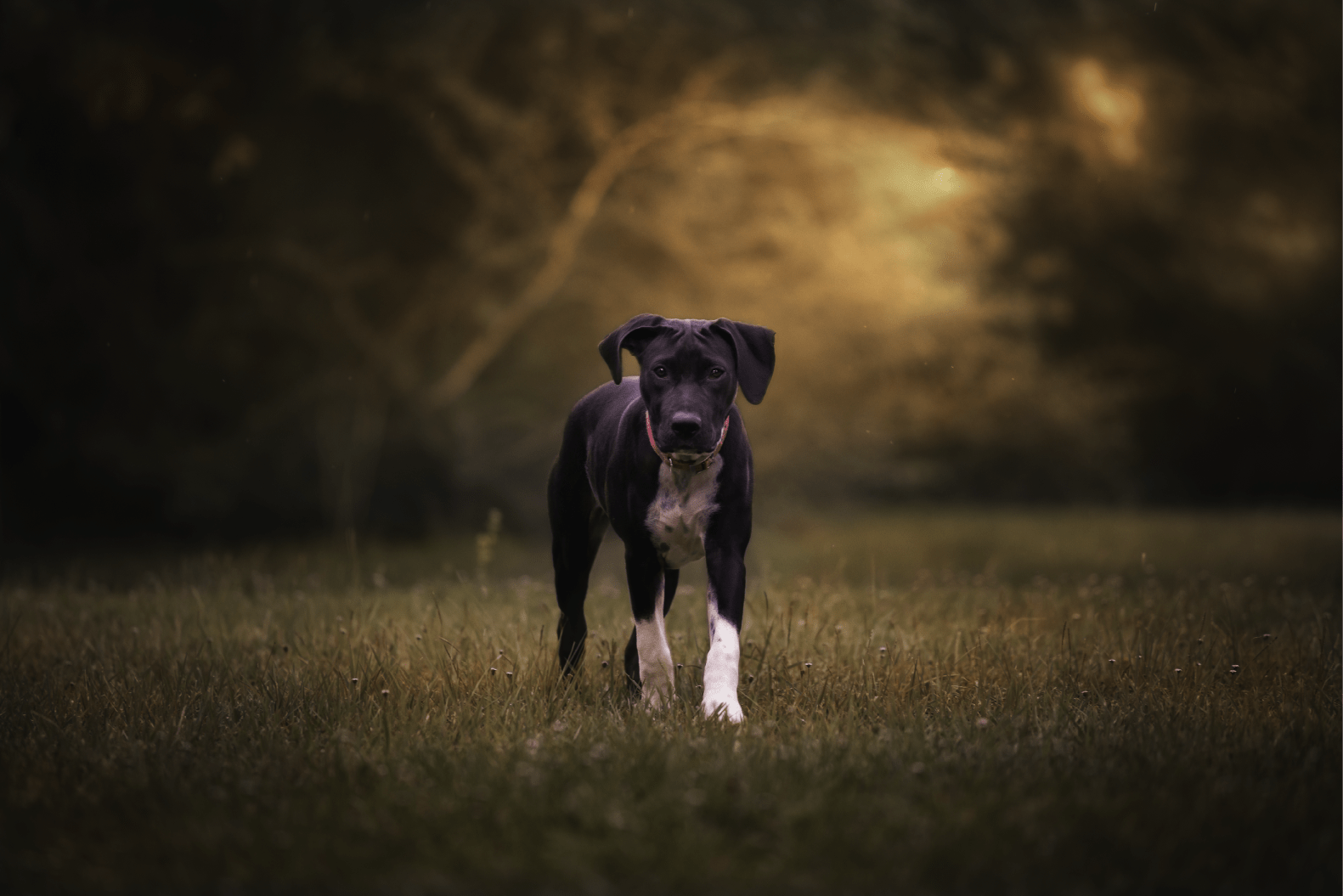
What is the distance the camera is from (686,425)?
4445 millimetres

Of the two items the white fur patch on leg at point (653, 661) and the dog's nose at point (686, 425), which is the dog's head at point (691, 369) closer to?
the dog's nose at point (686, 425)

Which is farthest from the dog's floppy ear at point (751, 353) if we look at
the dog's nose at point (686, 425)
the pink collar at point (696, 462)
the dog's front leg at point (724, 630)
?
the dog's front leg at point (724, 630)

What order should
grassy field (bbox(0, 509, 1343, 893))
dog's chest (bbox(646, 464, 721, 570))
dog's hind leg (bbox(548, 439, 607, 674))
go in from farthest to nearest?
dog's hind leg (bbox(548, 439, 607, 674)), dog's chest (bbox(646, 464, 721, 570)), grassy field (bbox(0, 509, 1343, 893))

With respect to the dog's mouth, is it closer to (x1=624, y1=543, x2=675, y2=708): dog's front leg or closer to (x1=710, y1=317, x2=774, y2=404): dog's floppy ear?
(x1=710, y1=317, x2=774, y2=404): dog's floppy ear

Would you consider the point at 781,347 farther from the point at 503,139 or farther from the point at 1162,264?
the point at 1162,264

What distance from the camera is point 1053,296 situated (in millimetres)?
13898

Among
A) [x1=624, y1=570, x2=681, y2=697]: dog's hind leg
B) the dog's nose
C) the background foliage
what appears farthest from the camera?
the background foliage

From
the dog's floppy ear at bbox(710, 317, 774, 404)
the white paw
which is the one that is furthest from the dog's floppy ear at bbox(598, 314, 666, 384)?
the white paw

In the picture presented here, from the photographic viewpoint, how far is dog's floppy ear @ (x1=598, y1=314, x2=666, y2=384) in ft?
15.9

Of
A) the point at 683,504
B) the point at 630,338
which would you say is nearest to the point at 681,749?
the point at 683,504

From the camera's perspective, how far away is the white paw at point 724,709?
450 cm

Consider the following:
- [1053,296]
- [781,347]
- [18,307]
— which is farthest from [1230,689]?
[18,307]

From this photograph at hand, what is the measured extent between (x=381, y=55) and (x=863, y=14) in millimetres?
5343

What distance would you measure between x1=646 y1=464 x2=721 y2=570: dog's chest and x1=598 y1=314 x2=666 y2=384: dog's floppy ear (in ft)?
1.65
